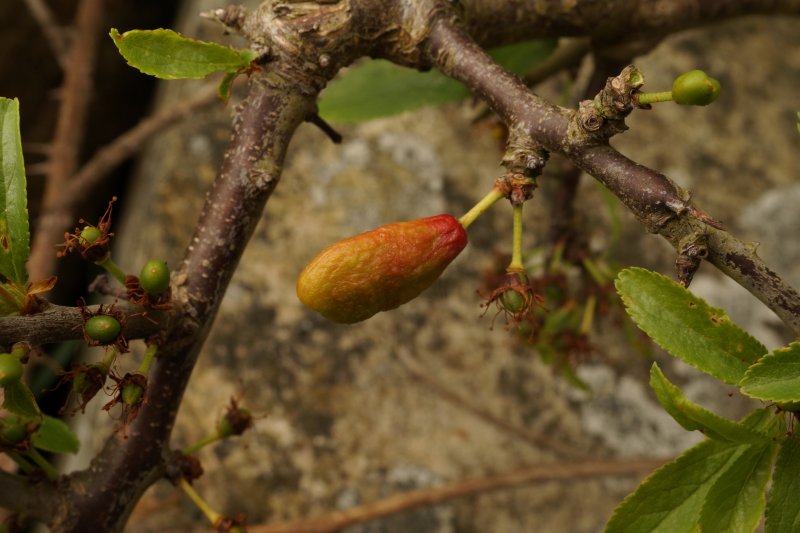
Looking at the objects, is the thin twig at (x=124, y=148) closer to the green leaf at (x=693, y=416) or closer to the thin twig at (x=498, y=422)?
the thin twig at (x=498, y=422)

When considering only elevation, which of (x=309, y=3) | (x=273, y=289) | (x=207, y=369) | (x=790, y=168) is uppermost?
(x=790, y=168)

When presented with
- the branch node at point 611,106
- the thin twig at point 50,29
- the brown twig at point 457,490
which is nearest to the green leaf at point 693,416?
the branch node at point 611,106

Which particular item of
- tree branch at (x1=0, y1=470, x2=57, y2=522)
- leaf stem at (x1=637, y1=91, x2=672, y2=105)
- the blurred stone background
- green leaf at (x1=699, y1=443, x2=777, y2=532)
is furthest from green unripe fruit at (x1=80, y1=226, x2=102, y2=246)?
the blurred stone background

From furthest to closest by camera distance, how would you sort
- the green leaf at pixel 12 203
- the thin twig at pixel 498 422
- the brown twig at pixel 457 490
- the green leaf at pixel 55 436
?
1. the thin twig at pixel 498 422
2. the brown twig at pixel 457 490
3. the green leaf at pixel 55 436
4. the green leaf at pixel 12 203

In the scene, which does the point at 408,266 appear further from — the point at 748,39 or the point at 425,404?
the point at 748,39

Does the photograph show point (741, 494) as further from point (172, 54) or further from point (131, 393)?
point (172, 54)

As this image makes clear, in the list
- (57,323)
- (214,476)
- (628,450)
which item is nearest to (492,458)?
(628,450)

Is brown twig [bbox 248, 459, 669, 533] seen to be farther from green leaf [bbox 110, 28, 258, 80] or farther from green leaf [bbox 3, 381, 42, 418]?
green leaf [bbox 110, 28, 258, 80]
